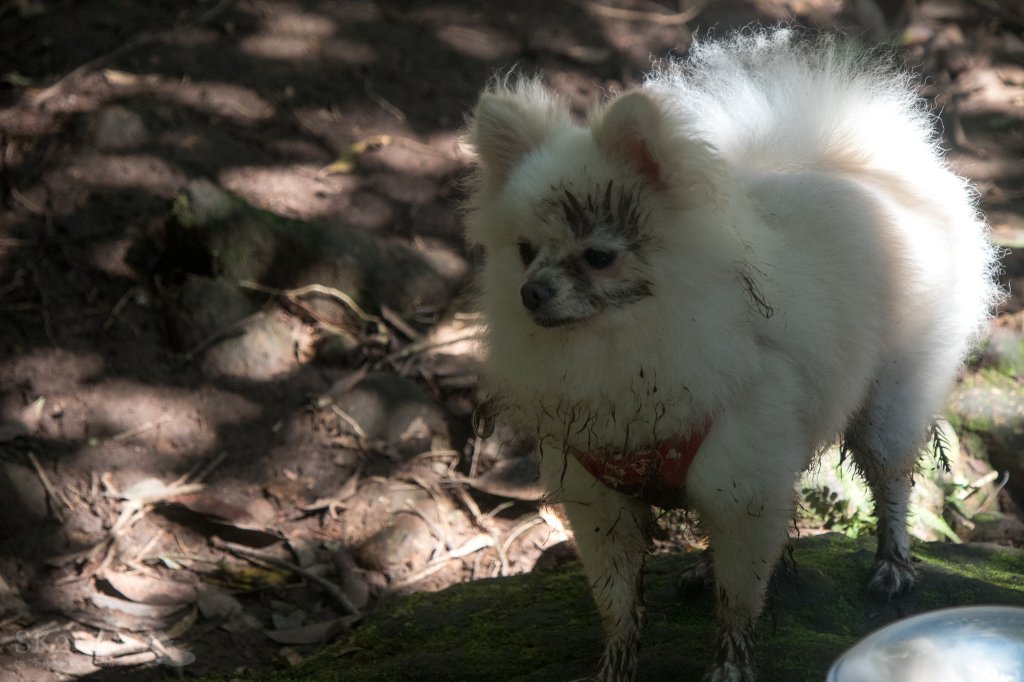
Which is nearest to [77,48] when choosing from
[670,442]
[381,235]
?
[381,235]

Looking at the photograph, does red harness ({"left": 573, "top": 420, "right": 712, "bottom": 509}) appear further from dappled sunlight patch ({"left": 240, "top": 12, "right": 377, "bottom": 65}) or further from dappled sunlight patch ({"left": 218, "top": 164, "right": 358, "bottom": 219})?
dappled sunlight patch ({"left": 240, "top": 12, "right": 377, "bottom": 65})

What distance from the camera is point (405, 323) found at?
621 centimetres

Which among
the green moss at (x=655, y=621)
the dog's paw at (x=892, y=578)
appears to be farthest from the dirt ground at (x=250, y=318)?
the dog's paw at (x=892, y=578)

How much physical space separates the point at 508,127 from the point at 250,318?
10.5ft

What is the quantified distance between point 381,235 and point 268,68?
1467 mm

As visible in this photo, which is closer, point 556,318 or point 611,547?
point 556,318

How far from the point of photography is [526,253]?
2.89 metres

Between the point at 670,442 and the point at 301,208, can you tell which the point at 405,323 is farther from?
the point at 670,442

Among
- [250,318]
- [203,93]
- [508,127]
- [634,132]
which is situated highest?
[634,132]

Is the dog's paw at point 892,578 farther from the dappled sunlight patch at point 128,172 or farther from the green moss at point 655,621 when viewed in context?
the dappled sunlight patch at point 128,172

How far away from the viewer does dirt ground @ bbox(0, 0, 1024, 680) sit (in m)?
4.89

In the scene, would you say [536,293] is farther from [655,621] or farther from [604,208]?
[655,621]

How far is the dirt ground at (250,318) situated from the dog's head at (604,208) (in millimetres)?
1350

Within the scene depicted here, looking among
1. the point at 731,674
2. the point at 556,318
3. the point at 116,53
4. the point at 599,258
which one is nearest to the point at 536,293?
the point at 556,318
